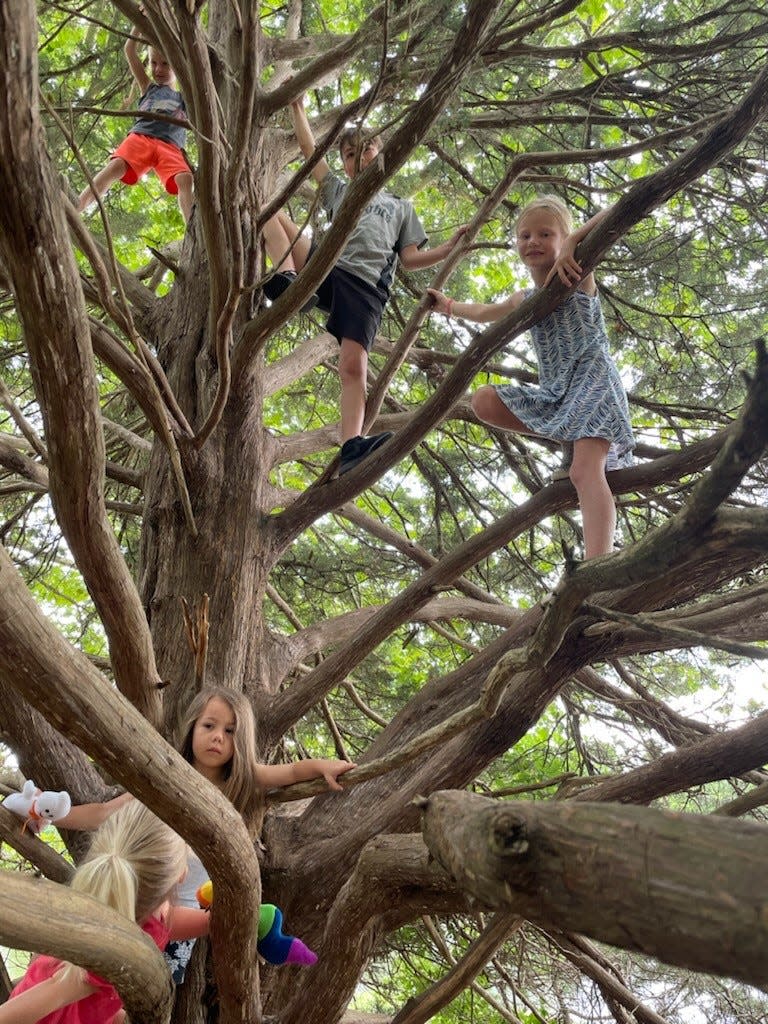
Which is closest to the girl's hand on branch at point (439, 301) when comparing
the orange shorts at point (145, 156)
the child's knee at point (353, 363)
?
the child's knee at point (353, 363)

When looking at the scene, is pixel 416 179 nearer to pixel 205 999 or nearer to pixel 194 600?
pixel 194 600

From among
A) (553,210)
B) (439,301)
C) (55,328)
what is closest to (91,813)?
(55,328)

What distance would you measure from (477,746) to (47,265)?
1.56 m

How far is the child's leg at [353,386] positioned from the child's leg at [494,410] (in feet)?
1.55

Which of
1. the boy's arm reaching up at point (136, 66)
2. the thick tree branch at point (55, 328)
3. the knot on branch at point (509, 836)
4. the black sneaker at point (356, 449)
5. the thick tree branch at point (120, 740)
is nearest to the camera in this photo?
the knot on branch at point (509, 836)

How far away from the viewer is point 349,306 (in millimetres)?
3498

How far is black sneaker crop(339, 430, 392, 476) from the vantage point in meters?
3.06

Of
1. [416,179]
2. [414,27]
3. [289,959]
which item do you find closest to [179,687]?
[289,959]

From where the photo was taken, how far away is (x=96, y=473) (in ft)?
5.27

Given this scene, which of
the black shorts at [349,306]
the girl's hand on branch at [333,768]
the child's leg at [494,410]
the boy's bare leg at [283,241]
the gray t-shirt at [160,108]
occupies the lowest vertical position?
the girl's hand on branch at [333,768]

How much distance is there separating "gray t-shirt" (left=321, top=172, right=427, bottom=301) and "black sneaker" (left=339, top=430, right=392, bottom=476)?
2.58 feet

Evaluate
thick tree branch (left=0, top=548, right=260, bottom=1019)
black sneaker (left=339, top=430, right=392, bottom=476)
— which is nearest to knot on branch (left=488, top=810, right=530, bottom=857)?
thick tree branch (left=0, top=548, right=260, bottom=1019)

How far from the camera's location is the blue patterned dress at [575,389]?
285 cm

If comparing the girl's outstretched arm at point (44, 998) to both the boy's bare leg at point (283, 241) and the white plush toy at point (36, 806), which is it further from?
the boy's bare leg at point (283, 241)
